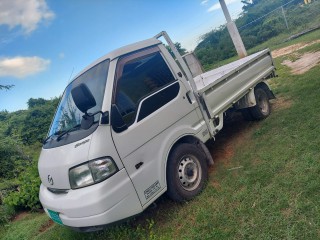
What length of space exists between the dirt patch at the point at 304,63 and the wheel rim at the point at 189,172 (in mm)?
6232

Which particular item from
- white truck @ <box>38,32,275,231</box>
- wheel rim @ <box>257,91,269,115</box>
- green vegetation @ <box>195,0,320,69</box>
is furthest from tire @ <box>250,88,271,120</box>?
green vegetation @ <box>195,0,320,69</box>

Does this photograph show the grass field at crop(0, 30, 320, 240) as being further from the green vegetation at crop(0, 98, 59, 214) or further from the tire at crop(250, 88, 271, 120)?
the green vegetation at crop(0, 98, 59, 214)

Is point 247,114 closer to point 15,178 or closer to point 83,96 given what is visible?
point 83,96

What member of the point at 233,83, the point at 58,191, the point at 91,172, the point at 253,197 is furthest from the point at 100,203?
the point at 233,83

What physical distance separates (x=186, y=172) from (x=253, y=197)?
96 centimetres

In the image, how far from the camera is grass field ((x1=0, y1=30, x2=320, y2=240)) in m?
3.15

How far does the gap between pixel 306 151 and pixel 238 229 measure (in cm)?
175

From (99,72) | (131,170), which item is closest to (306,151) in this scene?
(131,170)

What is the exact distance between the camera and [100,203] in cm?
312

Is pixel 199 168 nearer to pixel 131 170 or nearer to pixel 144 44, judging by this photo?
pixel 131 170

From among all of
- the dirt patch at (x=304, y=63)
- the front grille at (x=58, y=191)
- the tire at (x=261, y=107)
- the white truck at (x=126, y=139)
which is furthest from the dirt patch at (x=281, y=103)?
the front grille at (x=58, y=191)

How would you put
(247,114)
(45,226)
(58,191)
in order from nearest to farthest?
(58,191) < (45,226) < (247,114)

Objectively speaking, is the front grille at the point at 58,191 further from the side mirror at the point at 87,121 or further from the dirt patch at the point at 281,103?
the dirt patch at the point at 281,103

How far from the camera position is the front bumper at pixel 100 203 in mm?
3141
